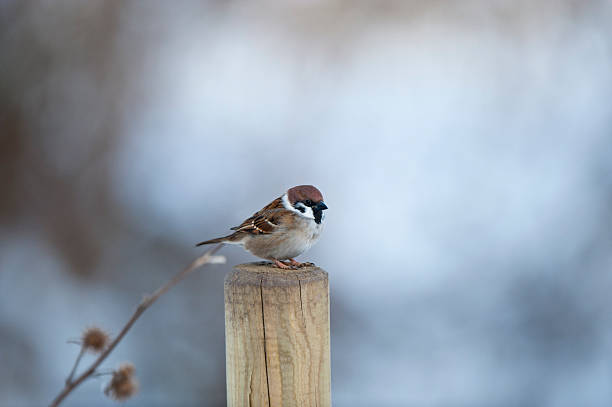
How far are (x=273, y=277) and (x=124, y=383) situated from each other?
882mm

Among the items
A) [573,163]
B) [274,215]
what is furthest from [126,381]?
[573,163]

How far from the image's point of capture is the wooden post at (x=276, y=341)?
1923mm

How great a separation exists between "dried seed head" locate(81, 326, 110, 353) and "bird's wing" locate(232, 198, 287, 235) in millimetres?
1460

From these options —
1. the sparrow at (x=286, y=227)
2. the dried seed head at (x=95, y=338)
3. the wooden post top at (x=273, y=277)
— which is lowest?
the dried seed head at (x=95, y=338)

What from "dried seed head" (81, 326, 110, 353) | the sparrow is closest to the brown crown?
the sparrow

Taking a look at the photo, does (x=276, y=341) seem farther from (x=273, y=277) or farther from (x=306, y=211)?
(x=306, y=211)

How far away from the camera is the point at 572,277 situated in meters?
5.07

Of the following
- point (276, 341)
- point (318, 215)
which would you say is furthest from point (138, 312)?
point (318, 215)

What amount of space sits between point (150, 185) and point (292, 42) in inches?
59.6

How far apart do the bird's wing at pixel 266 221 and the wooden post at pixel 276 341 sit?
711 millimetres

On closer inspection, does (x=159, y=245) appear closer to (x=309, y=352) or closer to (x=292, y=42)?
(x=292, y=42)

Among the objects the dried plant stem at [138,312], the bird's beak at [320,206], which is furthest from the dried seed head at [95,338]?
the bird's beak at [320,206]

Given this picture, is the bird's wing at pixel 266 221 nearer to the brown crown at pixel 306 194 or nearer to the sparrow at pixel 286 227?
the sparrow at pixel 286 227

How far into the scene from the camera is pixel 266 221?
9.00 feet
